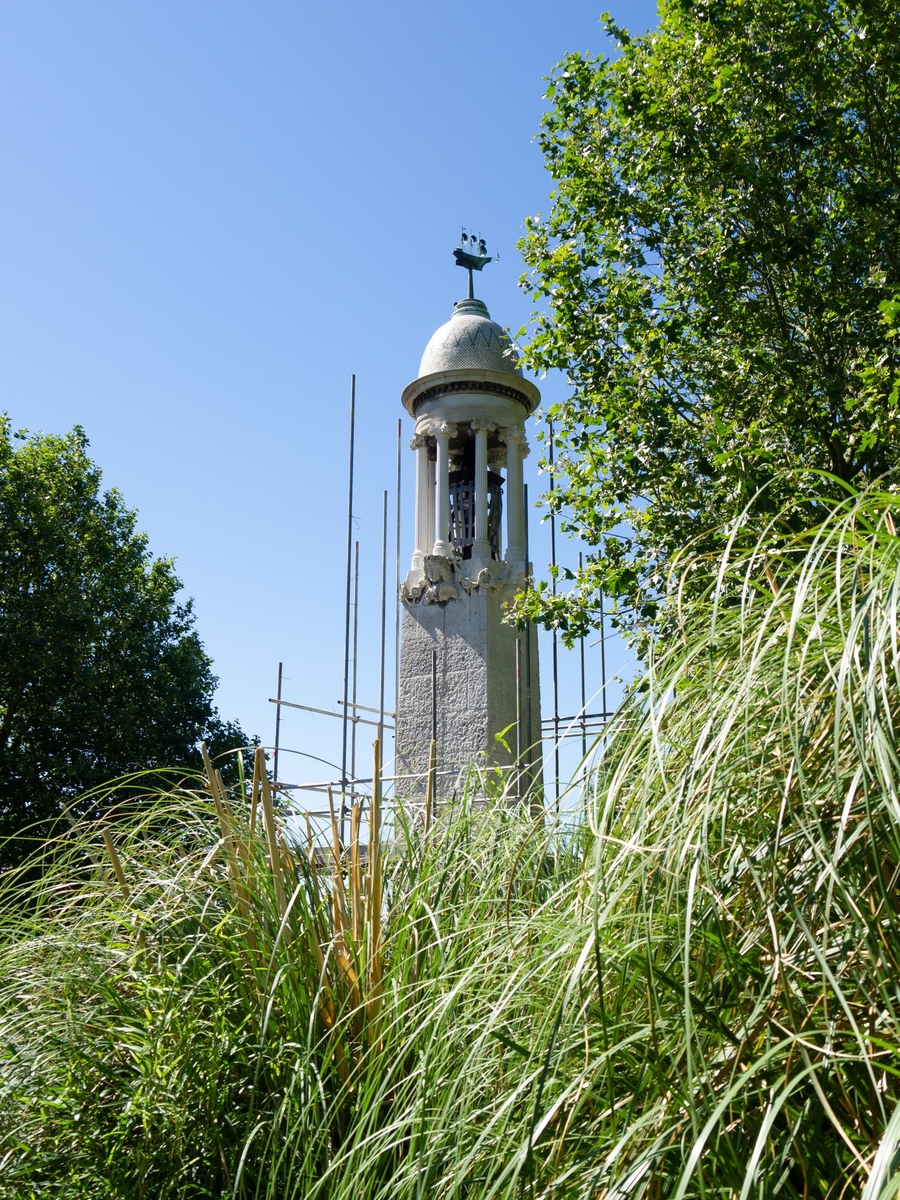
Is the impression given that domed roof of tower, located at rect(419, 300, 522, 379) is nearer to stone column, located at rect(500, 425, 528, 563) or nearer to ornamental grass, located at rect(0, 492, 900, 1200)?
stone column, located at rect(500, 425, 528, 563)

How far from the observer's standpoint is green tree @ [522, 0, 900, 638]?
7.43 m

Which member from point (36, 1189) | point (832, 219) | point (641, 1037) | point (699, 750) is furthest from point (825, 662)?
point (832, 219)

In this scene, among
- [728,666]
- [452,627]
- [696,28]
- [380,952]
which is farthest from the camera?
[452,627]

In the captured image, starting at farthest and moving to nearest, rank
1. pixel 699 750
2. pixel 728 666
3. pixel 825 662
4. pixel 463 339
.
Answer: pixel 463 339, pixel 728 666, pixel 825 662, pixel 699 750

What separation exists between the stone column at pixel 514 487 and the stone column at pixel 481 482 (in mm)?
317

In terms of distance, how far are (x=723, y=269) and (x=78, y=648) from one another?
633 inches

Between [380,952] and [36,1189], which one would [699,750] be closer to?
[380,952]

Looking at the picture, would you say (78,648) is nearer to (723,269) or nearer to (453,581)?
(453,581)

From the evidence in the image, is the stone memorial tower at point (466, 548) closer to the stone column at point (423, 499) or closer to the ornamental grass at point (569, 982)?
the stone column at point (423, 499)

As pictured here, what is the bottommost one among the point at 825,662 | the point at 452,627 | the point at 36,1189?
the point at 36,1189

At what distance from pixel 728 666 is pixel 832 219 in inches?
270

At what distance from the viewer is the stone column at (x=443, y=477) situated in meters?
16.3

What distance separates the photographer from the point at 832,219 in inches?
330

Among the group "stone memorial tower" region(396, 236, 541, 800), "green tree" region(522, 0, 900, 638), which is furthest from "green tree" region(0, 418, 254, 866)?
"green tree" region(522, 0, 900, 638)
